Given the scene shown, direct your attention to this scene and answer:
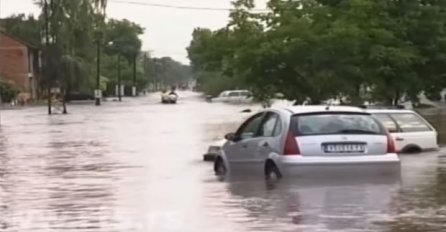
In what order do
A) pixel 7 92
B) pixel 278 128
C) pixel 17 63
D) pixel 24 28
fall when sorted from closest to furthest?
pixel 278 128
pixel 7 92
pixel 17 63
pixel 24 28

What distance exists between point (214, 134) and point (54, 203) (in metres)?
22.9

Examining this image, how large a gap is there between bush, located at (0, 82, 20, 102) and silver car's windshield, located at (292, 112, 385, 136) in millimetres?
87167

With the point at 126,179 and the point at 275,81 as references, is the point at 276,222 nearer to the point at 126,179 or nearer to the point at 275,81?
the point at 126,179

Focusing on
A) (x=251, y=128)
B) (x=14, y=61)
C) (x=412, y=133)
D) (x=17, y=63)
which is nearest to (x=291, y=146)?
(x=251, y=128)

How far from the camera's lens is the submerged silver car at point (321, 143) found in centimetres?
1512

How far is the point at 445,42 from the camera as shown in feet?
96.3

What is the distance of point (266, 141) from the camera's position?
1585 centimetres

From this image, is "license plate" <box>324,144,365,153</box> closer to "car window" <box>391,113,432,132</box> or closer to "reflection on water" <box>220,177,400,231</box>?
"reflection on water" <box>220,177,400,231</box>

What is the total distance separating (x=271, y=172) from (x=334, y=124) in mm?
1146

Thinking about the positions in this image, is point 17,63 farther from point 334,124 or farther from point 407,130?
point 334,124

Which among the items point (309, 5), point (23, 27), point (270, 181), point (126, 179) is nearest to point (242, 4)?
point (309, 5)

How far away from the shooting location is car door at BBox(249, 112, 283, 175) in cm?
1558

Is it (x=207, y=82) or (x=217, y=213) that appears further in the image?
(x=207, y=82)

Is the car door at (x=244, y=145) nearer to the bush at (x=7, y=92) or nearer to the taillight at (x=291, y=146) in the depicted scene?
the taillight at (x=291, y=146)
